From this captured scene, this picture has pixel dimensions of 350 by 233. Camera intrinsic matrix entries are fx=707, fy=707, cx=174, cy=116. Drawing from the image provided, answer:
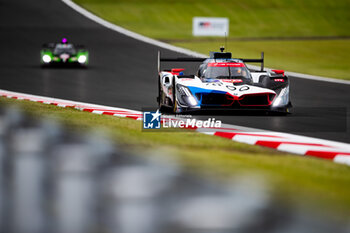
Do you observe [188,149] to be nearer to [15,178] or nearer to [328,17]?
[15,178]

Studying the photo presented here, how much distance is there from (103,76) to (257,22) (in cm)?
2285

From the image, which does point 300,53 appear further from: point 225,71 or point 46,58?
point 225,71

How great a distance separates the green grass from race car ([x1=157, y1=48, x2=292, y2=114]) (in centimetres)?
1511

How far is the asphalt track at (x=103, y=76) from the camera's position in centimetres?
1252

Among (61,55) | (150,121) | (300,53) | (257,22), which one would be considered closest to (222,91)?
(150,121)

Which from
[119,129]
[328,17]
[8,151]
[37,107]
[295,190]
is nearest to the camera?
[295,190]

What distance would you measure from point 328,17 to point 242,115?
112 ft

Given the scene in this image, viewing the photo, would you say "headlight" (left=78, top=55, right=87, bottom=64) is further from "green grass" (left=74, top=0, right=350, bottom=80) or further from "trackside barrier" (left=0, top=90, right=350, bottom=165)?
"trackside barrier" (left=0, top=90, right=350, bottom=165)

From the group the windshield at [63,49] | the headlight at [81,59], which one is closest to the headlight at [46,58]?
the windshield at [63,49]

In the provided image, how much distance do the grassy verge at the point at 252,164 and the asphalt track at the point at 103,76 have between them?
2008 millimetres

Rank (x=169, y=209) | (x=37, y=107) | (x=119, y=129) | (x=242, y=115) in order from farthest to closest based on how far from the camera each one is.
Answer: (x=37, y=107) → (x=242, y=115) → (x=119, y=129) → (x=169, y=209)

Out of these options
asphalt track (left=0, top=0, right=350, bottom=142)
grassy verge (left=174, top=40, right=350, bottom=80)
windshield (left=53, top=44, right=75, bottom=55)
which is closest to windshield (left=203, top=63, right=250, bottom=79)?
asphalt track (left=0, top=0, right=350, bottom=142)

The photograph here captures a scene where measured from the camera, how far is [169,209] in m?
5.72

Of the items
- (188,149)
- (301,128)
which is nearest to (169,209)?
(188,149)
